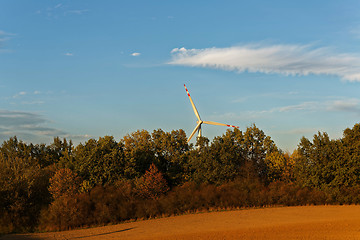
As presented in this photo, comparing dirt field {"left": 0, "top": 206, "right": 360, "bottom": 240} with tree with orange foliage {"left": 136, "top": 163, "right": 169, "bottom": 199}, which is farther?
tree with orange foliage {"left": 136, "top": 163, "right": 169, "bottom": 199}

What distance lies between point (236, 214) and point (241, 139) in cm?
2716

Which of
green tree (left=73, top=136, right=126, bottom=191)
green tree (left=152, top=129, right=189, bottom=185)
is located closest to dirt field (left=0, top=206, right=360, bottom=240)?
green tree (left=73, top=136, right=126, bottom=191)

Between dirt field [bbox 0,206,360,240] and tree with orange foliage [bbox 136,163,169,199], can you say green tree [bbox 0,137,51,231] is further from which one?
tree with orange foliage [bbox 136,163,169,199]

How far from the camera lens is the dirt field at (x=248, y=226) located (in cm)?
3241

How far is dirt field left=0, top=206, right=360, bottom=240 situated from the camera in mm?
32406

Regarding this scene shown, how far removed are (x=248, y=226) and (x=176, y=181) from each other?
32.3 meters

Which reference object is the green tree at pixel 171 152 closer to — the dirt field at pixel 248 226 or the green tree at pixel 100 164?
the green tree at pixel 100 164

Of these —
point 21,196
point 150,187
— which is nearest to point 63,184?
point 21,196

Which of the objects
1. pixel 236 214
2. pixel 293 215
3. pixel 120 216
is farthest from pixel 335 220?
pixel 120 216

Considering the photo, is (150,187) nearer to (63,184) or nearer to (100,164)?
(100,164)

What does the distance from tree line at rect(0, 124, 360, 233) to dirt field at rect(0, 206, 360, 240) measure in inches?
176

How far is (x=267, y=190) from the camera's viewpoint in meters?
57.3

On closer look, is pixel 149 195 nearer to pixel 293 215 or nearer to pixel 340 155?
pixel 293 215

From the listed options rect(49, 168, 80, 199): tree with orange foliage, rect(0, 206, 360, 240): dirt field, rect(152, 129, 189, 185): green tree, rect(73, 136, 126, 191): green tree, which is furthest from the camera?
rect(152, 129, 189, 185): green tree
